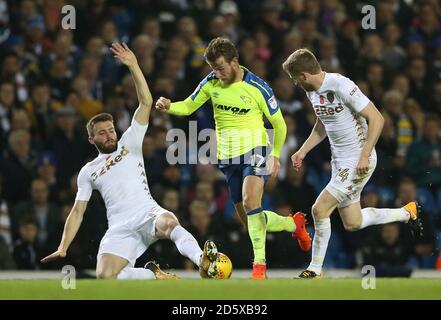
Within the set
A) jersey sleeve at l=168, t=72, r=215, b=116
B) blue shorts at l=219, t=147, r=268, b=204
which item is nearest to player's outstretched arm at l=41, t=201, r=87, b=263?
jersey sleeve at l=168, t=72, r=215, b=116

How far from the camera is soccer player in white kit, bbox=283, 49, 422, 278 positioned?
1018 centimetres

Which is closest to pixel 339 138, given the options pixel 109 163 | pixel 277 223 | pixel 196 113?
pixel 277 223

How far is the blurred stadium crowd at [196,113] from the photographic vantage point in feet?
44.1

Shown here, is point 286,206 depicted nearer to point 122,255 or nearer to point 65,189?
point 65,189

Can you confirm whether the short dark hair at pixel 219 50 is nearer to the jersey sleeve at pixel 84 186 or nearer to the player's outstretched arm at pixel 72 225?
the jersey sleeve at pixel 84 186

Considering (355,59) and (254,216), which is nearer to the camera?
(254,216)

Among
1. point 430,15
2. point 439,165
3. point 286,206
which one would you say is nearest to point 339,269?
point 286,206

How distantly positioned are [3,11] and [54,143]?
2.58 meters

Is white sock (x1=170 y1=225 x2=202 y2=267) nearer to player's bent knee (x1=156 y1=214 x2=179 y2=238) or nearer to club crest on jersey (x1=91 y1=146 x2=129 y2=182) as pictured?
player's bent knee (x1=156 y1=214 x2=179 y2=238)

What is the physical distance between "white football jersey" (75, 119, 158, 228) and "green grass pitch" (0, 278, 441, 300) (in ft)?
4.99

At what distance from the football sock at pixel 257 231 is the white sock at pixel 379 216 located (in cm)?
97

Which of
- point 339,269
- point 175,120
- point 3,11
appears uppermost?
point 3,11

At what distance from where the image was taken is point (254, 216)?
10.5 m

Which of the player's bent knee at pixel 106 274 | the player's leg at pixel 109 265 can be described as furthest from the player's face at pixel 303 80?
the player's bent knee at pixel 106 274
